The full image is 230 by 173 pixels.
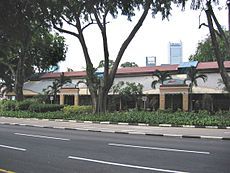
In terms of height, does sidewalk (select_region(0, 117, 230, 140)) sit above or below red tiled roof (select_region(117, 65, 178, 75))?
below

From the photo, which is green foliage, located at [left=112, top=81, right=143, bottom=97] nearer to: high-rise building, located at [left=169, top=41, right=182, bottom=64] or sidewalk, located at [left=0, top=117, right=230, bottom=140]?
sidewalk, located at [left=0, top=117, right=230, bottom=140]

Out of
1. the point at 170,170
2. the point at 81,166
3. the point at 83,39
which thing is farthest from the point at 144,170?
the point at 83,39

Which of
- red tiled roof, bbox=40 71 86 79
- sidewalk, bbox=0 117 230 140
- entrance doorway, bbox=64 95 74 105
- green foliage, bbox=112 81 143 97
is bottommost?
sidewalk, bbox=0 117 230 140

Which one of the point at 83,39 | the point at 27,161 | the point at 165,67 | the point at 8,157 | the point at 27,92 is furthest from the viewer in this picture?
the point at 27,92

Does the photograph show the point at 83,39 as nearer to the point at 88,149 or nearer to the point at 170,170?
the point at 88,149

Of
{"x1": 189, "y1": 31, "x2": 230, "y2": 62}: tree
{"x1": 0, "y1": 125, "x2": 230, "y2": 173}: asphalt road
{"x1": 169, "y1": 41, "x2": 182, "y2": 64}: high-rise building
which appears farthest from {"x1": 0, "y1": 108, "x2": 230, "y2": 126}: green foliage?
{"x1": 169, "y1": 41, "x2": 182, "y2": 64}: high-rise building

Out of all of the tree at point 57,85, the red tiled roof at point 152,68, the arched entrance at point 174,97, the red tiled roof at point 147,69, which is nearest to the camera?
the arched entrance at point 174,97

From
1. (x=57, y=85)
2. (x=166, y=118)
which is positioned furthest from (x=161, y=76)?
(x=166, y=118)

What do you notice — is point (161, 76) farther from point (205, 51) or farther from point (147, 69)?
point (205, 51)

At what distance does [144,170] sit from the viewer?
29.6ft

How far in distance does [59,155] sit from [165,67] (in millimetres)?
37921

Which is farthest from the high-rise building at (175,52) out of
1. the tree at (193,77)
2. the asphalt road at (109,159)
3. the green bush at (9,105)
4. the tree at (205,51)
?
the asphalt road at (109,159)

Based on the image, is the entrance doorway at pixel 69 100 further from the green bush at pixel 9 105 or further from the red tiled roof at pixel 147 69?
the green bush at pixel 9 105

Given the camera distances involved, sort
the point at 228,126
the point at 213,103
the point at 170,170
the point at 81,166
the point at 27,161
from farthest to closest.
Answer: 1. the point at 213,103
2. the point at 228,126
3. the point at 27,161
4. the point at 81,166
5. the point at 170,170
